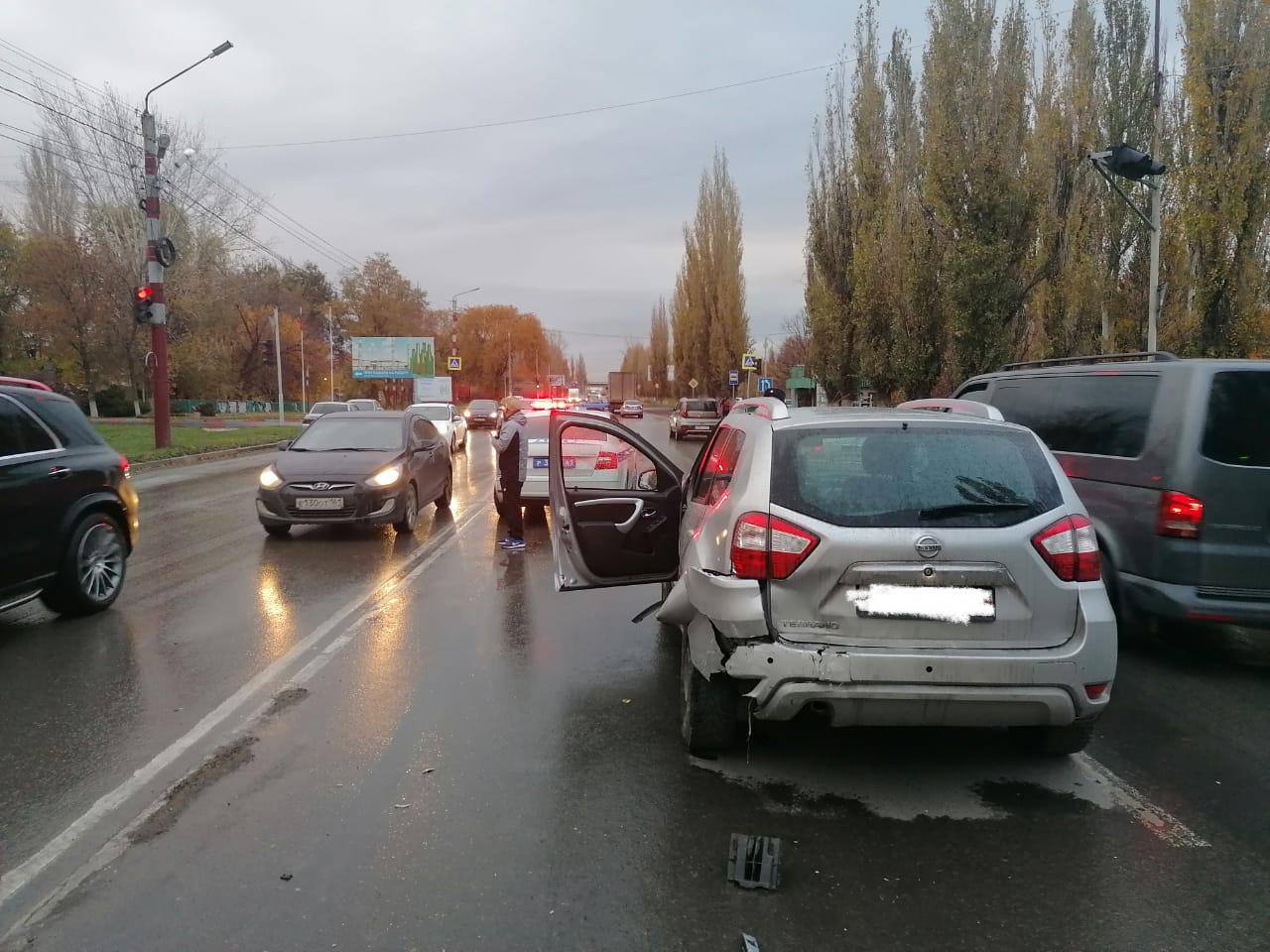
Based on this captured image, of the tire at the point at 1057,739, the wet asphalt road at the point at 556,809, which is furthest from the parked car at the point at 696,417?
the tire at the point at 1057,739

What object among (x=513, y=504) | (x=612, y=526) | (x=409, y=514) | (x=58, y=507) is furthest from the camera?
(x=513, y=504)

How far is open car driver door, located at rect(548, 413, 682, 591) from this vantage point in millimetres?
5641

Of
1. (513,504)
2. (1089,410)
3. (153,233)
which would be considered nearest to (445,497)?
(513,504)

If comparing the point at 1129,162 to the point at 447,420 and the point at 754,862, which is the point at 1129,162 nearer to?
the point at 754,862

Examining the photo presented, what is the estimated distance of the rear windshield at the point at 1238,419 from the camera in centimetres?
538

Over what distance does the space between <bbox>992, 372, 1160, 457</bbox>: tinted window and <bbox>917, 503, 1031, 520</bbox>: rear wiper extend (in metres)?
2.69

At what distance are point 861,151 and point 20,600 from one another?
27.8 m

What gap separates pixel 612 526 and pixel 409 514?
19.4 ft

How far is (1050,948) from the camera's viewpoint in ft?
9.03

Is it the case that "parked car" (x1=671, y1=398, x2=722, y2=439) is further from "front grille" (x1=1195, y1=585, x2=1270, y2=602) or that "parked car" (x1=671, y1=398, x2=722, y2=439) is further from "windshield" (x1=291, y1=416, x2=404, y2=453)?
"front grille" (x1=1195, y1=585, x2=1270, y2=602)

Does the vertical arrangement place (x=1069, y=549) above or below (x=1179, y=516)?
above

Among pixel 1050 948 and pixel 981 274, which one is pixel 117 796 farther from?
pixel 981 274

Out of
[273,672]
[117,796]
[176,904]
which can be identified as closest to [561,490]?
[273,672]

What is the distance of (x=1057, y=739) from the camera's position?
4109 millimetres
